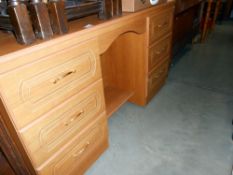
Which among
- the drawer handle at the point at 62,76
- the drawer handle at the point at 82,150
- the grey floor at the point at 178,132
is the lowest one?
the grey floor at the point at 178,132

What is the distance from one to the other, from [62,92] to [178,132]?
3.21 ft

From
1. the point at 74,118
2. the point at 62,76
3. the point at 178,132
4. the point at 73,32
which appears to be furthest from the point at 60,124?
the point at 178,132

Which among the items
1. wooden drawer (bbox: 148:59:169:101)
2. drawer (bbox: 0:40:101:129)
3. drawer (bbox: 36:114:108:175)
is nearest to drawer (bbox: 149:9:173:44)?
wooden drawer (bbox: 148:59:169:101)

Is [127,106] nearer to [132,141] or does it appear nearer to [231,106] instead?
[132,141]

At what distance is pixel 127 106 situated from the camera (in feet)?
5.60

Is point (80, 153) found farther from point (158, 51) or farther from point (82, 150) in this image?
point (158, 51)

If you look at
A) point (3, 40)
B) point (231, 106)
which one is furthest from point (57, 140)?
point (231, 106)

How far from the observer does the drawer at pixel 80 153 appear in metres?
0.88

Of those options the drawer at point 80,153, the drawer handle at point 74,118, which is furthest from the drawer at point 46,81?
the drawer at point 80,153

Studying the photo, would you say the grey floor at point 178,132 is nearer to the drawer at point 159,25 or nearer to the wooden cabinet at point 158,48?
the wooden cabinet at point 158,48

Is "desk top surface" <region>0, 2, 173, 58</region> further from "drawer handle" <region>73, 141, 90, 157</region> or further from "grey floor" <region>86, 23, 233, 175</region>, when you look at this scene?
"grey floor" <region>86, 23, 233, 175</region>

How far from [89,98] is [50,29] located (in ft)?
1.26

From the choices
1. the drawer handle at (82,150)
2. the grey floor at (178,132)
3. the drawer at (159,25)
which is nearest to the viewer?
the drawer handle at (82,150)

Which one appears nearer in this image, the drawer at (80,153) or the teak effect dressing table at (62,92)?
the teak effect dressing table at (62,92)
